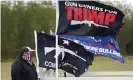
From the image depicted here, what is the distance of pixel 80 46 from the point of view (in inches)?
276

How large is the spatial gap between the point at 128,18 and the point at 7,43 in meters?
7.85

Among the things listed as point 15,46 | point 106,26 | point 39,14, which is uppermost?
point 106,26

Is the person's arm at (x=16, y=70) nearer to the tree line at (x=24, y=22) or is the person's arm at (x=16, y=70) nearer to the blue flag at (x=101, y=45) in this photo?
the blue flag at (x=101, y=45)

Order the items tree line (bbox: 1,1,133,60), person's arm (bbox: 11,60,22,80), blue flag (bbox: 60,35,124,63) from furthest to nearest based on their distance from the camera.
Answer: tree line (bbox: 1,1,133,60) < blue flag (bbox: 60,35,124,63) < person's arm (bbox: 11,60,22,80)

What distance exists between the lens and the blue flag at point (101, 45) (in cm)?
694

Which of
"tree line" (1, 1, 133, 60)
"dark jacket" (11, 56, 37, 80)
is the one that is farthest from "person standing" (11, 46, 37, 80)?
"tree line" (1, 1, 133, 60)

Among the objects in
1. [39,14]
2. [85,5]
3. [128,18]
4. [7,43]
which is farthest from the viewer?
[39,14]

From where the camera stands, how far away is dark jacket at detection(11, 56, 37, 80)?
6.11 m

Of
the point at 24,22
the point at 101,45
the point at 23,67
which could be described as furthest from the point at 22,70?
the point at 24,22

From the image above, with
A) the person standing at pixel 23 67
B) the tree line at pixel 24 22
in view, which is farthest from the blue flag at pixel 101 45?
the tree line at pixel 24 22

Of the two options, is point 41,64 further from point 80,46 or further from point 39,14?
point 39,14

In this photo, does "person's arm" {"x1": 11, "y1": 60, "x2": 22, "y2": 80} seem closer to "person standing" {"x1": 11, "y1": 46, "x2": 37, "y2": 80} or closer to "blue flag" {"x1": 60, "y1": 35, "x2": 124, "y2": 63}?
"person standing" {"x1": 11, "y1": 46, "x2": 37, "y2": 80}

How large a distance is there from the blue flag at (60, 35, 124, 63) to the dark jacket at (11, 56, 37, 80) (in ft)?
3.15

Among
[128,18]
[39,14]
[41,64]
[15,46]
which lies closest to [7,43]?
[15,46]
